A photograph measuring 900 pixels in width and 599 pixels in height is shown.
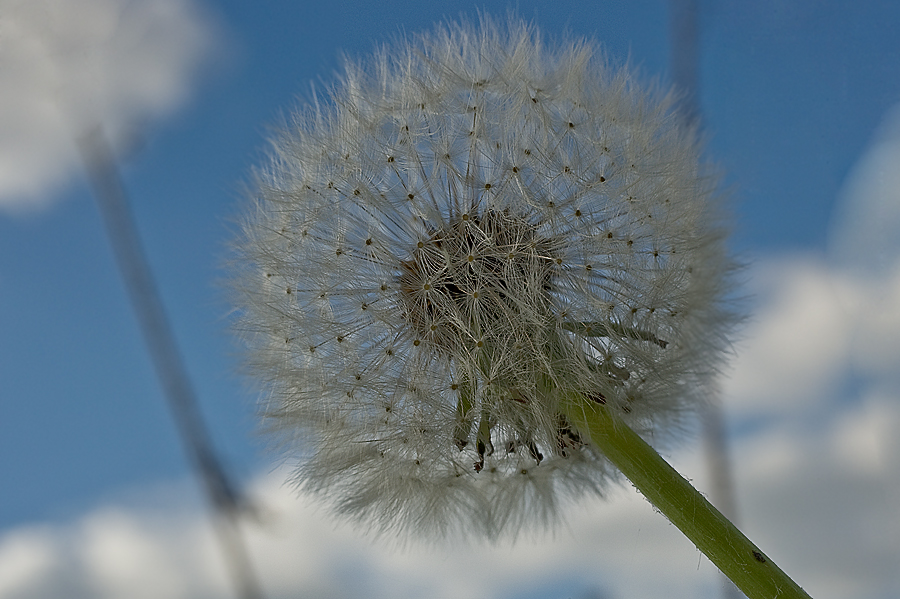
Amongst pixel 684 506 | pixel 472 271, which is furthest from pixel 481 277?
pixel 684 506

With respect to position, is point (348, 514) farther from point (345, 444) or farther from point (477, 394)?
point (477, 394)

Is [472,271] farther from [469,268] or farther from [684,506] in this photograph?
[684,506]

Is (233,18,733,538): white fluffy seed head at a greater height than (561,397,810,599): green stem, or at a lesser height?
greater

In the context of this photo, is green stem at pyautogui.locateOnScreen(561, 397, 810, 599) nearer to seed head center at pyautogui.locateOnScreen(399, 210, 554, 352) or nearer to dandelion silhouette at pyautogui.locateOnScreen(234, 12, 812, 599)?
dandelion silhouette at pyautogui.locateOnScreen(234, 12, 812, 599)

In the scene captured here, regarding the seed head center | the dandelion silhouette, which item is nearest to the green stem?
the dandelion silhouette

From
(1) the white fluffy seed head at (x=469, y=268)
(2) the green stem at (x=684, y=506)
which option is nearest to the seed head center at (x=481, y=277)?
(1) the white fluffy seed head at (x=469, y=268)

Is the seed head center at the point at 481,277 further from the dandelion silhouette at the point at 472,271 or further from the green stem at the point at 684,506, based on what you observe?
the green stem at the point at 684,506

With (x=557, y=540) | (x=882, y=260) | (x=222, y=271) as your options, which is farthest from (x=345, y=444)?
(x=882, y=260)
